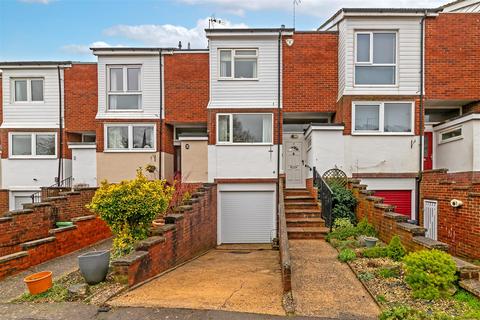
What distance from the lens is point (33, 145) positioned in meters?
15.0

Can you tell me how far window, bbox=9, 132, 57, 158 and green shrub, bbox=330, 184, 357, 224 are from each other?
13.0 meters

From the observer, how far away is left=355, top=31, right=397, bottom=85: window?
1197cm

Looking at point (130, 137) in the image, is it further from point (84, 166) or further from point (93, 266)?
point (93, 266)

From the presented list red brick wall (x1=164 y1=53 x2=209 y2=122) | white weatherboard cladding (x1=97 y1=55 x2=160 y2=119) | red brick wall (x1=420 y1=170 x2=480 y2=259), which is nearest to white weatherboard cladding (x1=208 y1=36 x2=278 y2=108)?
red brick wall (x1=164 y1=53 x2=209 y2=122)

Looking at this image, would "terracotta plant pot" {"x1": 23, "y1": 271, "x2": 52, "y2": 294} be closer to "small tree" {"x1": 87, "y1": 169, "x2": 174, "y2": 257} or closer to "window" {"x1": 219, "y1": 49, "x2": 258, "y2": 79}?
"small tree" {"x1": 87, "y1": 169, "x2": 174, "y2": 257}

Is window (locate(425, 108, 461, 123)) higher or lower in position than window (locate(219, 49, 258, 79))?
lower

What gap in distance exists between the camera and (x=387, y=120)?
12.0m

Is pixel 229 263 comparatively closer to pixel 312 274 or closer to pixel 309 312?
pixel 312 274

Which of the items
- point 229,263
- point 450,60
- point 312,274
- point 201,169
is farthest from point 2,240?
point 450,60

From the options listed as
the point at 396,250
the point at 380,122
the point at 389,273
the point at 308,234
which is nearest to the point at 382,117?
the point at 380,122

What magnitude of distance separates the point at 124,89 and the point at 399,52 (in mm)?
11601

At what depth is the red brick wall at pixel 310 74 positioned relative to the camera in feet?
42.4

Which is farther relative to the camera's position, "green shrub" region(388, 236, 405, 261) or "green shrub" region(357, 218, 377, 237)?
"green shrub" region(357, 218, 377, 237)

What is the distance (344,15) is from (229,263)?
9892mm
